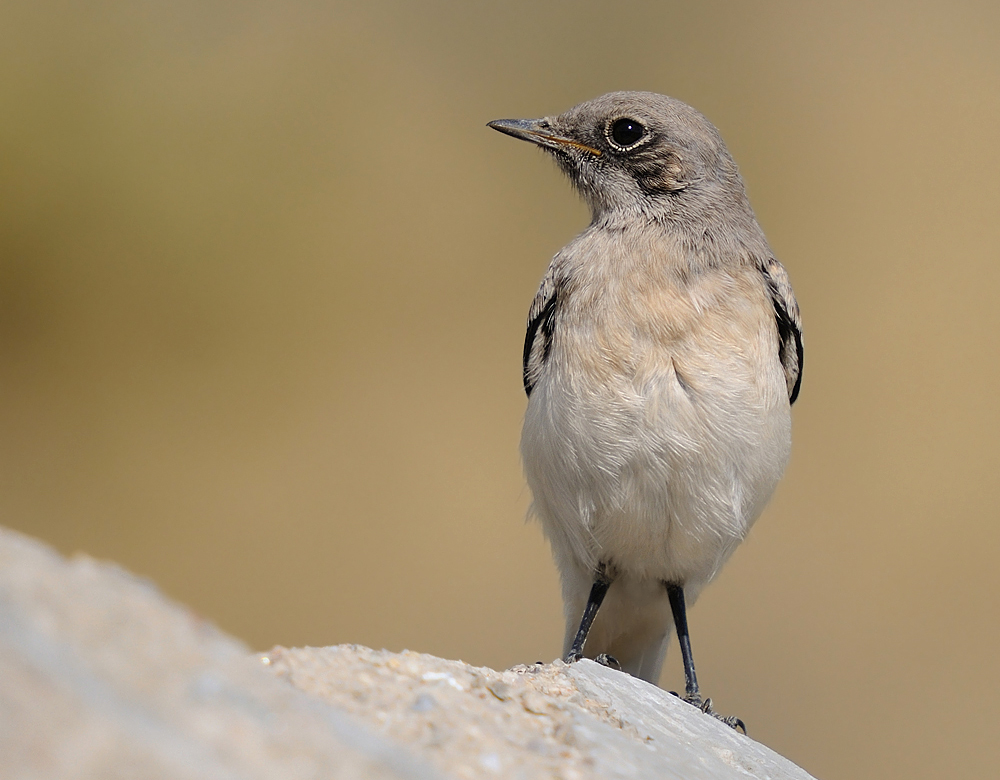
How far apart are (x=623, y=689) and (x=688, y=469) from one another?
1244 mm

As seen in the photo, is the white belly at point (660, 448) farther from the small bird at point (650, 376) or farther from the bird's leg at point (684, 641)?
the bird's leg at point (684, 641)

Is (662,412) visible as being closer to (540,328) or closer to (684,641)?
(540,328)

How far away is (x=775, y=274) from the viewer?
5148 millimetres

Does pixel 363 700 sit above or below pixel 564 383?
below

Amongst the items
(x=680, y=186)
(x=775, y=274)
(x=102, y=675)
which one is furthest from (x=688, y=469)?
(x=102, y=675)

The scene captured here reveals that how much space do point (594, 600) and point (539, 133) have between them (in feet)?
8.99

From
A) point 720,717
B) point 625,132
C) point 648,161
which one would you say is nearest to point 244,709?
point 720,717

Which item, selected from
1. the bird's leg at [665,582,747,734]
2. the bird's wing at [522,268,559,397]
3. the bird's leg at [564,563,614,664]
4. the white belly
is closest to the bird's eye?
the bird's wing at [522,268,559,397]

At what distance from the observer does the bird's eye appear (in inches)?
214

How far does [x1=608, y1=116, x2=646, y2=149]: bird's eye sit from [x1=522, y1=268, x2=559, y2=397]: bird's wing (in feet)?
3.01

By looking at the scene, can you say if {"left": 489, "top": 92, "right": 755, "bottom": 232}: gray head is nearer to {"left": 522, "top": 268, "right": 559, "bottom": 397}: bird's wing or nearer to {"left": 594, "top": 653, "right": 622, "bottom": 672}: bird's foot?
{"left": 522, "top": 268, "right": 559, "bottom": 397}: bird's wing

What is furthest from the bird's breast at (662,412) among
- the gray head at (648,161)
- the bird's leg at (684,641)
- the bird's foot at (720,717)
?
the bird's foot at (720,717)

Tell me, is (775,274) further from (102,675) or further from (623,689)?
(102,675)

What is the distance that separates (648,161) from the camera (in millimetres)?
5375
